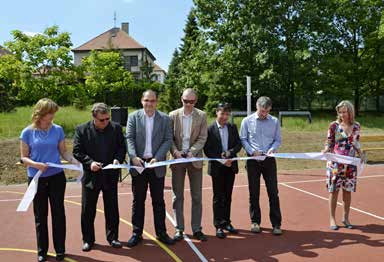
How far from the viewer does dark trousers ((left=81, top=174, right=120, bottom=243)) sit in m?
5.34

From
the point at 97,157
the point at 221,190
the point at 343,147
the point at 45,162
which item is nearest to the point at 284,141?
the point at 343,147

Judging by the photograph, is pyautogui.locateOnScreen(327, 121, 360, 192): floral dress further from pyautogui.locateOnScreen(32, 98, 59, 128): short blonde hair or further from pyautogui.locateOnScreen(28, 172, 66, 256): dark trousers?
pyautogui.locateOnScreen(32, 98, 59, 128): short blonde hair

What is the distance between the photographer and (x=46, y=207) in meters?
5.02

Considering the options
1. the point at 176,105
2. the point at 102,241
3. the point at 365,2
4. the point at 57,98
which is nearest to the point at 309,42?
the point at 365,2

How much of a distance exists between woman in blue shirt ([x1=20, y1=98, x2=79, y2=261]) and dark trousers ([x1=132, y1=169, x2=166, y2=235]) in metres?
0.96

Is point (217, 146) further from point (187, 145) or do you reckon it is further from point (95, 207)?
point (95, 207)

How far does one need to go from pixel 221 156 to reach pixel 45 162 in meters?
2.41

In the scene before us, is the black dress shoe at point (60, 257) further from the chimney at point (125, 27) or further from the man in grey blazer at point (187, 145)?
the chimney at point (125, 27)

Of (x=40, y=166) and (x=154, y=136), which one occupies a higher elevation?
(x=154, y=136)

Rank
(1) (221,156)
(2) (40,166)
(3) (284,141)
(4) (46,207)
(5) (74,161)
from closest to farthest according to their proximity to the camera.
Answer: (2) (40,166) → (4) (46,207) → (5) (74,161) → (1) (221,156) → (3) (284,141)

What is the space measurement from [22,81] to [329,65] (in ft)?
77.0

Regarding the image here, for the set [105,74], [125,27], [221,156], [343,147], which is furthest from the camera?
[125,27]

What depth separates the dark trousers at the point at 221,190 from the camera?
5902mm

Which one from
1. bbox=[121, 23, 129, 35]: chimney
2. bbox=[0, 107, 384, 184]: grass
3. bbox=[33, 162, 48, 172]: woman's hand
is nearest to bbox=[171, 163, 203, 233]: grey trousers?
bbox=[33, 162, 48, 172]: woman's hand
